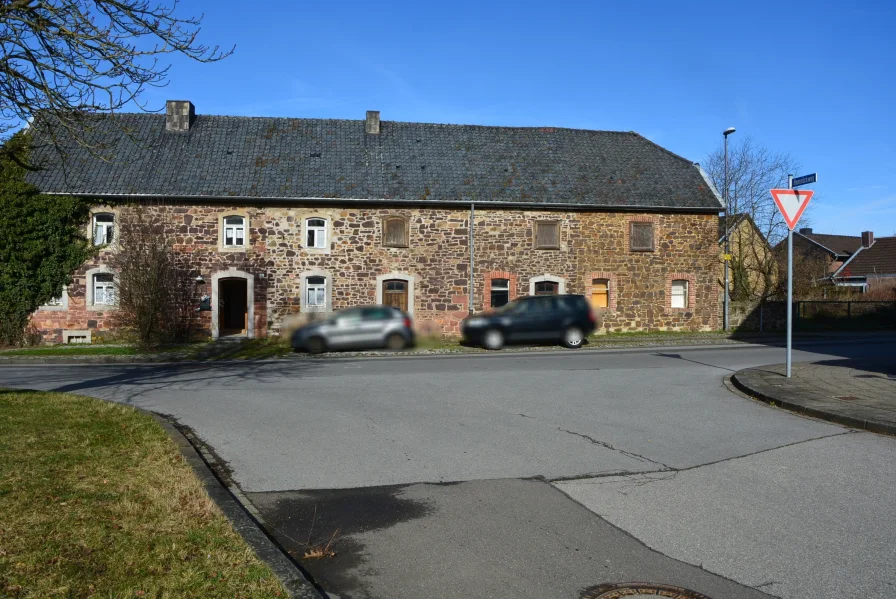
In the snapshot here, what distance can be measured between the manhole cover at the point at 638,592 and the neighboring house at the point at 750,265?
Result: 1169 inches

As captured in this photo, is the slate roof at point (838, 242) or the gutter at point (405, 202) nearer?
the gutter at point (405, 202)

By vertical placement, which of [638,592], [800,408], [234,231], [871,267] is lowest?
[638,592]

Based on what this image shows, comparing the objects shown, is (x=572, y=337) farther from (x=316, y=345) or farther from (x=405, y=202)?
(x=405, y=202)

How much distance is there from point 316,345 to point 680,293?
52.6 feet

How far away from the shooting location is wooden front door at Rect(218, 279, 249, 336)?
89.4 feet

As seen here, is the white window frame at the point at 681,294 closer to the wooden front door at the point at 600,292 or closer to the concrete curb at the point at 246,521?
the wooden front door at the point at 600,292

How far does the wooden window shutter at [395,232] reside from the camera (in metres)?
27.2

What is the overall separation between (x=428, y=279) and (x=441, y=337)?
2279mm

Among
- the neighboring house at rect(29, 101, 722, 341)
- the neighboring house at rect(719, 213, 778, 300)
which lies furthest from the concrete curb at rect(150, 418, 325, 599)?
the neighboring house at rect(719, 213, 778, 300)

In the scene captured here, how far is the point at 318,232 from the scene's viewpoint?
26.9m

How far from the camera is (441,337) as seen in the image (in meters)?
27.1

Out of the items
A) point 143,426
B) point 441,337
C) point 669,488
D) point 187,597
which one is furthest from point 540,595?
point 441,337

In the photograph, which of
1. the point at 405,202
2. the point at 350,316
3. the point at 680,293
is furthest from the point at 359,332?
the point at 680,293

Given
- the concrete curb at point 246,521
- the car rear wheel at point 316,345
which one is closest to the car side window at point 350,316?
the car rear wheel at point 316,345
